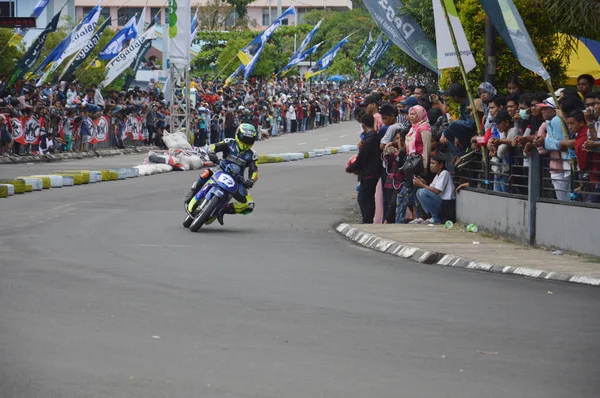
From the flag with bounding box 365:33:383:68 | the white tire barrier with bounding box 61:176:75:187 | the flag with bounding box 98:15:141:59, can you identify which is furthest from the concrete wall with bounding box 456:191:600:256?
the flag with bounding box 365:33:383:68

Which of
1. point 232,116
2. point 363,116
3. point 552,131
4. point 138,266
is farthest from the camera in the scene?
point 232,116

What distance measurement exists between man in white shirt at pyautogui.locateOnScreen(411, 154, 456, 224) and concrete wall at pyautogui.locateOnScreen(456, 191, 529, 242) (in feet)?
0.61

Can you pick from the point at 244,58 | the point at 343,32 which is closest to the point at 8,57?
the point at 244,58

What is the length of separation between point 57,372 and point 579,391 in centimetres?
302

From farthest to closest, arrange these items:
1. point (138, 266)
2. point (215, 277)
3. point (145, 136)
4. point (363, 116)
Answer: point (145, 136), point (363, 116), point (138, 266), point (215, 277)

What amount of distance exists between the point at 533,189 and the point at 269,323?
254 inches

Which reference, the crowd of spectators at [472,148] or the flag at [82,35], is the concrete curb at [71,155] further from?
the crowd of spectators at [472,148]

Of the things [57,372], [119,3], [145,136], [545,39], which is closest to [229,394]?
[57,372]

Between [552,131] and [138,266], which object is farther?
[552,131]

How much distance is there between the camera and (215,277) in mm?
11656

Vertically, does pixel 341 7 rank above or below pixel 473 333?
above

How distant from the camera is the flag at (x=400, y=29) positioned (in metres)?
20.0

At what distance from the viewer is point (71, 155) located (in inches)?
1409

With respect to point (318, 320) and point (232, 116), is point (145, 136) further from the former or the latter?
point (318, 320)
